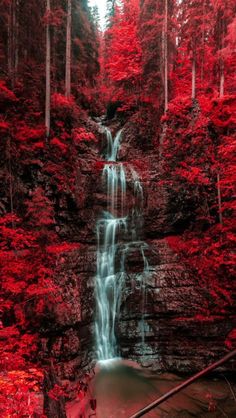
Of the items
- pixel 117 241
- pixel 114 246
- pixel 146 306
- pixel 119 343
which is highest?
pixel 117 241

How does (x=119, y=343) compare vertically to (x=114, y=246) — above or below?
below

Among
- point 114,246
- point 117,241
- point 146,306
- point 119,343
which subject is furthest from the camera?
point 117,241

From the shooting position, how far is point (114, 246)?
13.4 metres

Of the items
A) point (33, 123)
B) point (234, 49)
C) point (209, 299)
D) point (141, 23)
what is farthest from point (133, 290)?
point (141, 23)

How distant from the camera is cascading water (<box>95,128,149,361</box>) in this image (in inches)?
444

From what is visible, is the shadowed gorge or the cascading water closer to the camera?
the shadowed gorge

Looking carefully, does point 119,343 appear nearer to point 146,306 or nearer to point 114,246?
point 146,306

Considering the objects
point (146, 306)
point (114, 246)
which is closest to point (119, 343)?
point (146, 306)

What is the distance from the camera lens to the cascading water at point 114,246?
1127 centimetres

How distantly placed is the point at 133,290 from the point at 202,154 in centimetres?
761

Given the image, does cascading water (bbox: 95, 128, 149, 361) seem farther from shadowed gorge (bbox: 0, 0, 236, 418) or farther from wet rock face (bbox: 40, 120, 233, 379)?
wet rock face (bbox: 40, 120, 233, 379)

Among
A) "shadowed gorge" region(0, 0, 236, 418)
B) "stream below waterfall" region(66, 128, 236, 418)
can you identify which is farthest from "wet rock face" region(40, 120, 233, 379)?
"stream below waterfall" region(66, 128, 236, 418)

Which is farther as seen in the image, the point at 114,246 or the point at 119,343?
the point at 114,246

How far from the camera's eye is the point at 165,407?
327 inches
